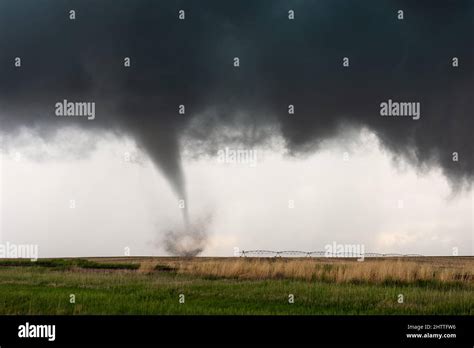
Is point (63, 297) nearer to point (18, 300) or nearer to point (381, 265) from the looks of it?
point (18, 300)

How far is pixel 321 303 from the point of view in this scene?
57.2ft

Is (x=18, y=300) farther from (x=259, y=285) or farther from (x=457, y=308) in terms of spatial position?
(x=457, y=308)

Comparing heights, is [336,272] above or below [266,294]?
above

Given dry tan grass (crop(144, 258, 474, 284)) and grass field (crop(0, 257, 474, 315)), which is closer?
grass field (crop(0, 257, 474, 315))

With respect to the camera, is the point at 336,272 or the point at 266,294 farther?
the point at 336,272

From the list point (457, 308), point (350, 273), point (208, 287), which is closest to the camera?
point (457, 308)

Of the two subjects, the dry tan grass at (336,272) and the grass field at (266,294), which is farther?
the dry tan grass at (336,272)

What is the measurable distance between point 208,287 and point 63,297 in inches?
236
